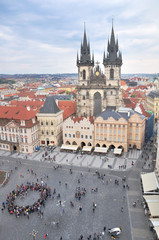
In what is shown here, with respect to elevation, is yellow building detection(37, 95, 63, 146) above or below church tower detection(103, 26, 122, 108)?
below

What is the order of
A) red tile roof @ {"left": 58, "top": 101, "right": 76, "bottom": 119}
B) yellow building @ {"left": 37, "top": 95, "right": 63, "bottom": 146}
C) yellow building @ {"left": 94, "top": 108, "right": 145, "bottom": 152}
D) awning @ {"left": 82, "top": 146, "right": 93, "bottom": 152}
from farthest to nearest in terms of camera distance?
red tile roof @ {"left": 58, "top": 101, "right": 76, "bottom": 119} < yellow building @ {"left": 37, "top": 95, "right": 63, "bottom": 146} < awning @ {"left": 82, "top": 146, "right": 93, "bottom": 152} < yellow building @ {"left": 94, "top": 108, "right": 145, "bottom": 152}

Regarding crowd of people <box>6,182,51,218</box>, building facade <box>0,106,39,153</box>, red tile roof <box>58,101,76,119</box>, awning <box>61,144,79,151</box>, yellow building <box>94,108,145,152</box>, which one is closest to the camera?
crowd of people <box>6,182,51,218</box>

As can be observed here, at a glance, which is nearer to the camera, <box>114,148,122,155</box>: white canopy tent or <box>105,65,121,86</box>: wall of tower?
<box>114,148,122,155</box>: white canopy tent

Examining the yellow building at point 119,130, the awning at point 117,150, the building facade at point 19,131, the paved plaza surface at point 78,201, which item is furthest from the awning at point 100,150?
the building facade at point 19,131

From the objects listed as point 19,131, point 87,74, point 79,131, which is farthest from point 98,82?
point 19,131

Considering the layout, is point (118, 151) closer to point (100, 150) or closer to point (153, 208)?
point (100, 150)

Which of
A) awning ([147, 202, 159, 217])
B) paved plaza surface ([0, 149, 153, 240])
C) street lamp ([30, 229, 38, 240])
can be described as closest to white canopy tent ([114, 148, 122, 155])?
paved plaza surface ([0, 149, 153, 240])

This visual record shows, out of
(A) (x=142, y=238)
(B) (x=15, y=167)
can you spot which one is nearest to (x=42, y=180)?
(B) (x=15, y=167)

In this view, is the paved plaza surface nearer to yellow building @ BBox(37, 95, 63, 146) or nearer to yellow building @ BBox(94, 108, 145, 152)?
yellow building @ BBox(94, 108, 145, 152)
